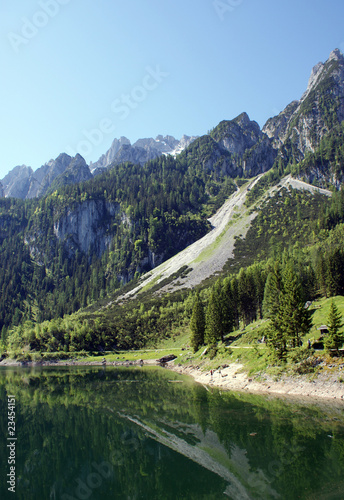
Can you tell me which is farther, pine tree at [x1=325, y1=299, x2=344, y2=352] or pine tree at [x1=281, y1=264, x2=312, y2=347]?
pine tree at [x1=281, y1=264, x2=312, y2=347]

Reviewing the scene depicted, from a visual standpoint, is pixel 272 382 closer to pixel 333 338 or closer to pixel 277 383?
pixel 277 383

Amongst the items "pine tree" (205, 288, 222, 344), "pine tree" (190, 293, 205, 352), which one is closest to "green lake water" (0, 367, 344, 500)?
"pine tree" (205, 288, 222, 344)

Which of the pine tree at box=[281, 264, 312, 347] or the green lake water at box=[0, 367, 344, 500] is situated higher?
the pine tree at box=[281, 264, 312, 347]

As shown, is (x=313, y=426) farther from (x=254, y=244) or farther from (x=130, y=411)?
(x=254, y=244)

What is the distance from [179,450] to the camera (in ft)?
84.7

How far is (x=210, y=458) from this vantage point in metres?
24.1

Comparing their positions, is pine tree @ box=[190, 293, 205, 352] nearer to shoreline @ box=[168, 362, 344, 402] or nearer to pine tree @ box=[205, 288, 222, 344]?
pine tree @ box=[205, 288, 222, 344]

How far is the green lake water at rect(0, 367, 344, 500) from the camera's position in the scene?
19938 millimetres

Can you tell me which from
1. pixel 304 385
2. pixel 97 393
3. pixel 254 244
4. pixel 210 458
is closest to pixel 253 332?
pixel 304 385

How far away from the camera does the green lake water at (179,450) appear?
19.9 metres

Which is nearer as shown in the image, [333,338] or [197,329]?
[333,338]

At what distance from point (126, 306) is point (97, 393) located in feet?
373

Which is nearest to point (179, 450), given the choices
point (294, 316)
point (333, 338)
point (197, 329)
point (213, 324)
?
point (333, 338)

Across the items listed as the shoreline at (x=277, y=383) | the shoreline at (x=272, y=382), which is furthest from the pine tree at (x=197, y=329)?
the shoreline at (x=277, y=383)
